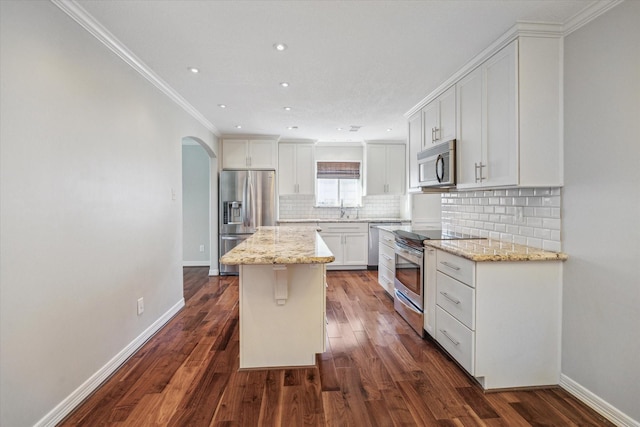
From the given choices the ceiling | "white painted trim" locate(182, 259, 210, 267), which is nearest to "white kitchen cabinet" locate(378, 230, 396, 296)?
the ceiling

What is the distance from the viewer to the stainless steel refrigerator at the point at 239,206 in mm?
5004

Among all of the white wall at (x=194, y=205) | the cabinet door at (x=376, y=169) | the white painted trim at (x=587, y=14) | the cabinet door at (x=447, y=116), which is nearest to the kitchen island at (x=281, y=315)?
the cabinet door at (x=447, y=116)

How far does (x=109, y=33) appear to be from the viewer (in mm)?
2039

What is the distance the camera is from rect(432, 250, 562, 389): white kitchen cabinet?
194 cm

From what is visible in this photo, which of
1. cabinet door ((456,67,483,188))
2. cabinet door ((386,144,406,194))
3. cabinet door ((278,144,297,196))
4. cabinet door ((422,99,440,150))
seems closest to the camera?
cabinet door ((456,67,483,188))

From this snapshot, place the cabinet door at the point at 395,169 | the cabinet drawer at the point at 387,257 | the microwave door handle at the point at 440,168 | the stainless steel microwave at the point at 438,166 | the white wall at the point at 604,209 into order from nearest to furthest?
the white wall at the point at 604,209, the stainless steel microwave at the point at 438,166, the microwave door handle at the point at 440,168, the cabinet drawer at the point at 387,257, the cabinet door at the point at 395,169

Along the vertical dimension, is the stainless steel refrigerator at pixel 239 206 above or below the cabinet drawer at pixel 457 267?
above

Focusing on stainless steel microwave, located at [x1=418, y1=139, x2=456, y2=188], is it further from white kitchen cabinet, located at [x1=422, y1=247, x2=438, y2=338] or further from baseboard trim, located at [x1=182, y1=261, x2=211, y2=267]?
baseboard trim, located at [x1=182, y1=261, x2=211, y2=267]

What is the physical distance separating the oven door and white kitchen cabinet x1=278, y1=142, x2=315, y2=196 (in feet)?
8.90

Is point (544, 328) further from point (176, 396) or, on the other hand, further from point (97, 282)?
point (97, 282)

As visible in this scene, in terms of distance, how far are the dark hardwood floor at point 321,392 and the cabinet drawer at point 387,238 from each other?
3.69ft

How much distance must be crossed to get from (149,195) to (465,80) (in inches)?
117

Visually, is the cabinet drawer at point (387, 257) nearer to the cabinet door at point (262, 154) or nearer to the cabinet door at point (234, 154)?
the cabinet door at point (262, 154)

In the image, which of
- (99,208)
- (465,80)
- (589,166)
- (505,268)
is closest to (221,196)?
(99,208)
